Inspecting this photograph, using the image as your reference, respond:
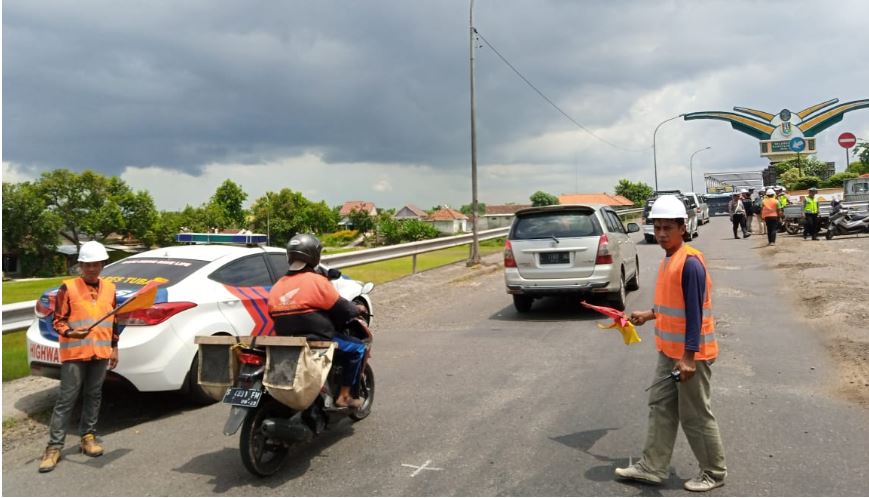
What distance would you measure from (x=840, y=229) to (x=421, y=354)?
19.3 meters

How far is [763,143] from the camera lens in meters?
66.6

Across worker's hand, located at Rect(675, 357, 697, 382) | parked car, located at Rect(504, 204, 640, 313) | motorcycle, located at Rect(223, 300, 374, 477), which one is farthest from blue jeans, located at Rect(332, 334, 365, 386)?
parked car, located at Rect(504, 204, 640, 313)

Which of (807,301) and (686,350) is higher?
(686,350)

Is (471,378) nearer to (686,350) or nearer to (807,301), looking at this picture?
(686,350)

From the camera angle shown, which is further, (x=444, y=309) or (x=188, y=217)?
(x=188, y=217)

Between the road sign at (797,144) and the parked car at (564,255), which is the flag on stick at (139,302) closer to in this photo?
the parked car at (564,255)

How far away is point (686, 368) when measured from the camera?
389cm

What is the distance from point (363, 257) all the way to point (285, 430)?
1033 centimetres

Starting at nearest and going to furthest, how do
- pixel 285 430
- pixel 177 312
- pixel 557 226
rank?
pixel 285 430 < pixel 177 312 < pixel 557 226

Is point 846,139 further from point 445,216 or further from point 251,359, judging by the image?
point 445,216

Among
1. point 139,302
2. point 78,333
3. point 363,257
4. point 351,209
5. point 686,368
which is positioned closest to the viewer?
point 686,368

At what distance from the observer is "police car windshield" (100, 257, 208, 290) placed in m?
6.28

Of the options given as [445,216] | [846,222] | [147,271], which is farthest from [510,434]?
[445,216]

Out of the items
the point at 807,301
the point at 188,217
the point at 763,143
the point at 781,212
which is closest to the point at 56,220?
the point at 188,217
